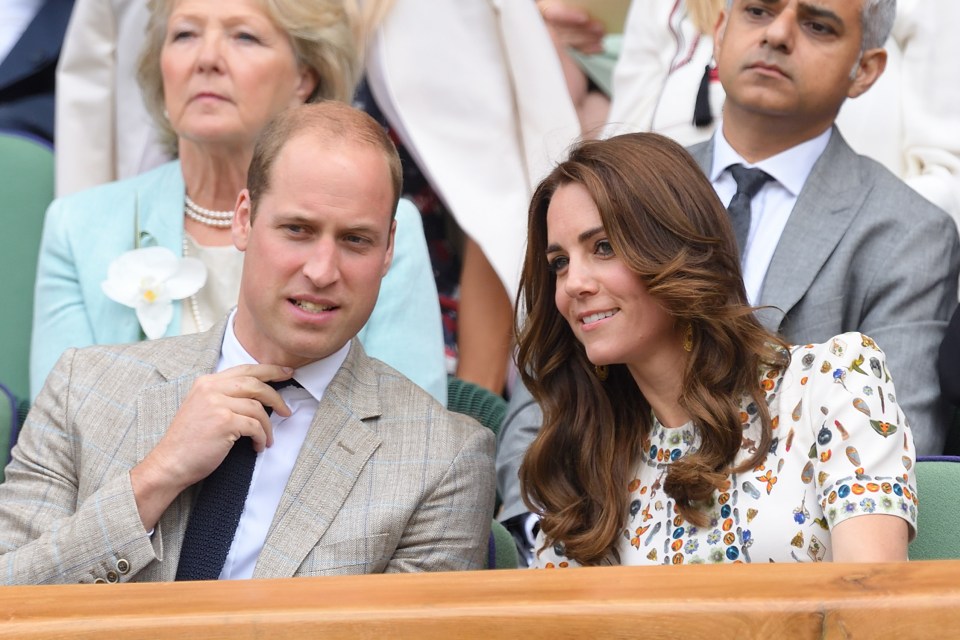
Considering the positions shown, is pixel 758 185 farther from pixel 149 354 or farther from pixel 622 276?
pixel 149 354

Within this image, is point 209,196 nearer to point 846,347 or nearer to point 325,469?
point 325,469

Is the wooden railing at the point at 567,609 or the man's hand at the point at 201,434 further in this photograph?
the man's hand at the point at 201,434

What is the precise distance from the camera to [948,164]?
2.72 meters

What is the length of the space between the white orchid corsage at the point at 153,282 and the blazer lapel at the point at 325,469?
592 millimetres

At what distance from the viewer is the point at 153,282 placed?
2.49 metres

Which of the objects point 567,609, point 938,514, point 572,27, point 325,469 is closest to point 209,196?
point 325,469

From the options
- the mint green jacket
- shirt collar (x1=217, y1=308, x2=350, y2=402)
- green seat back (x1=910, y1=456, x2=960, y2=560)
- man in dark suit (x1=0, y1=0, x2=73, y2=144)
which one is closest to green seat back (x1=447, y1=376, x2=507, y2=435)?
the mint green jacket

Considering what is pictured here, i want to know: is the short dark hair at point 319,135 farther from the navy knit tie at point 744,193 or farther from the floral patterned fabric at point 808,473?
the navy knit tie at point 744,193

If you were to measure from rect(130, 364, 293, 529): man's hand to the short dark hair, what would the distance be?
0.91 ft

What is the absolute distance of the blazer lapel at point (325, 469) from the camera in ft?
5.98

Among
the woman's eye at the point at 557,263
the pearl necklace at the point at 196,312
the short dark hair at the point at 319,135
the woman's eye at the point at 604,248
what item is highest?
the short dark hair at the point at 319,135

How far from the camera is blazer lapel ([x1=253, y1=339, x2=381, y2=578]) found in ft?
5.98

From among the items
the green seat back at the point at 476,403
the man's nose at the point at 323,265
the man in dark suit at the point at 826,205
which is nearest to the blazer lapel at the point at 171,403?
the man's nose at the point at 323,265

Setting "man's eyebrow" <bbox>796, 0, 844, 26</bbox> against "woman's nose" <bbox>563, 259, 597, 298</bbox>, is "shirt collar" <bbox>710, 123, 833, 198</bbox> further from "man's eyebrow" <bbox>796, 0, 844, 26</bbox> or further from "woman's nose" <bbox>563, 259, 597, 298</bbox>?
"woman's nose" <bbox>563, 259, 597, 298</bbox>
